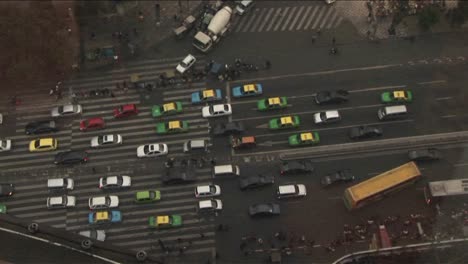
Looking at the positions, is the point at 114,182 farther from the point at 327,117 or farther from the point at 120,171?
the point at 327,117

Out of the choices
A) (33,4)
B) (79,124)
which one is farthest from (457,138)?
(33,4)

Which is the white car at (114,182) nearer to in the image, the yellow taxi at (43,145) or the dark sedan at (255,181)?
the yellow taxi at (43,145)

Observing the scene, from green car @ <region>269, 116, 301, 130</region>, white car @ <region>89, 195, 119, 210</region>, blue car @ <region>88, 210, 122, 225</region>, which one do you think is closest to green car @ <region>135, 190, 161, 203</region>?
white car @ <region>89, 195, 119, 210</region>

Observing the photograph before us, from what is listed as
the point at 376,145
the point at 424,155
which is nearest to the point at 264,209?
the point at 376,145

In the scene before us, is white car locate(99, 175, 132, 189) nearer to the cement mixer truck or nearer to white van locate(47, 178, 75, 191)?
white van locate(47, 178, 75, 191)

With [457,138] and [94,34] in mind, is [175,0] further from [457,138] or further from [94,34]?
[457,138]

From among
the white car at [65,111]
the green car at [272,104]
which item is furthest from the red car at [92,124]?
the green car at [272,104]
